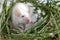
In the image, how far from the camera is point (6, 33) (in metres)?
1.29

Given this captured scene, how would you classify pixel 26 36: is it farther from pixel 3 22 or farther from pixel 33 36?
pixel 3 22

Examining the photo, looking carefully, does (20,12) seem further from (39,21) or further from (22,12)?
(39,21)

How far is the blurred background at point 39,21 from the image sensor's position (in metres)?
1.26

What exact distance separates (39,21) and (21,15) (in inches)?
4.1

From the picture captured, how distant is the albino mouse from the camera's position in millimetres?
1334

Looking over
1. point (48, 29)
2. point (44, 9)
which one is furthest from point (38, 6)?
point (48, 29)

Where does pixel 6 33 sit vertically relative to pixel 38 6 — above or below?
below

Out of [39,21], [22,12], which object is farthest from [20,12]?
[39,21]

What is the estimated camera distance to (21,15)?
1.34 meters

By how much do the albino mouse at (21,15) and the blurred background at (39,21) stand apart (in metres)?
0.03

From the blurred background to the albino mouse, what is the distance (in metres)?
0.03

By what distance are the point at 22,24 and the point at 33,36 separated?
0.46ft

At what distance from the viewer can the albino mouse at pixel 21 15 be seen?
1.33m

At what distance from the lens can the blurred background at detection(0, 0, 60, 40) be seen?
4.14ft
